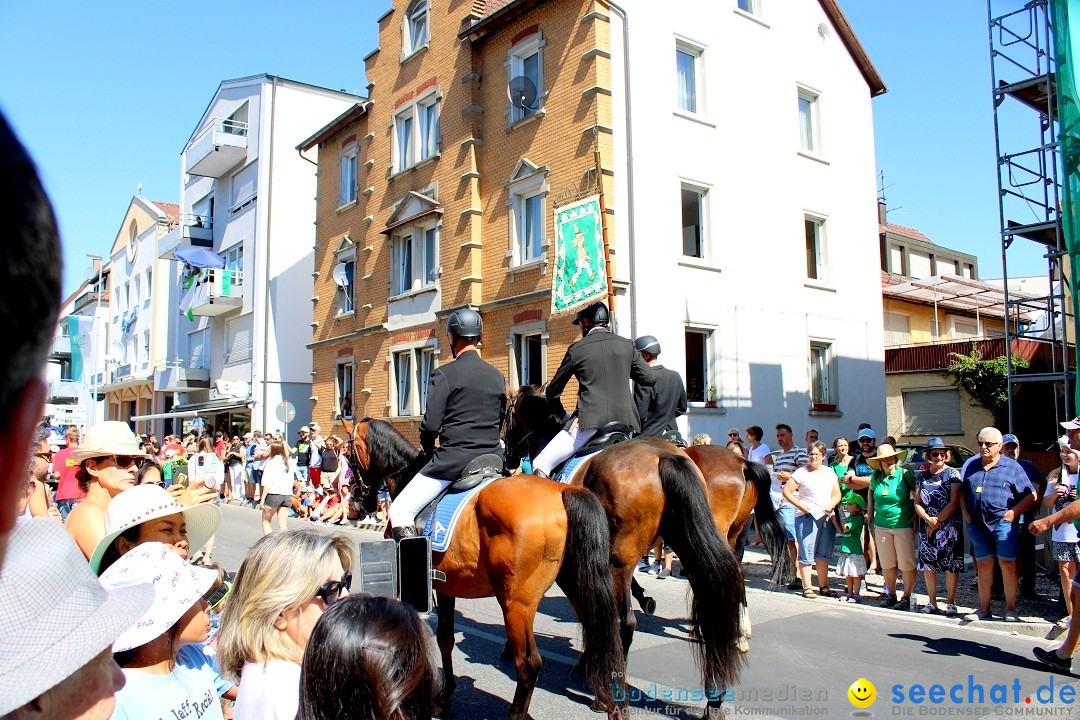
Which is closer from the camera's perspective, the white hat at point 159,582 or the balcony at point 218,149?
the white hat at point 159,582

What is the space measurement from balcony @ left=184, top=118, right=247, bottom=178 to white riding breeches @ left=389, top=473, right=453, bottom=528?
104ft

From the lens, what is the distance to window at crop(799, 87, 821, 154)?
22562 mm

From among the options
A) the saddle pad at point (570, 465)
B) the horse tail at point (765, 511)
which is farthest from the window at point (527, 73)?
the saddle pad at point (570, 465)

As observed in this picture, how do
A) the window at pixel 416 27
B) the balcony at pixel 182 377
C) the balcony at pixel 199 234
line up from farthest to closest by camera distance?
the balcony at pixel 199 234
the balcony at pixel 182 377
the window at pixel 416 27

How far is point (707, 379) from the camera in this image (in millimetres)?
19172

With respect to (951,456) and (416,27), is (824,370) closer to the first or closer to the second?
(951,456)

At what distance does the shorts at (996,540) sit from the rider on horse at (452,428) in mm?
5766

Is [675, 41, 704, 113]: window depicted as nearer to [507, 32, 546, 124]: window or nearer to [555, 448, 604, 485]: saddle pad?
[507, 32, 546, 124]: window

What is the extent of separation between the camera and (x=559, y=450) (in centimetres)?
727

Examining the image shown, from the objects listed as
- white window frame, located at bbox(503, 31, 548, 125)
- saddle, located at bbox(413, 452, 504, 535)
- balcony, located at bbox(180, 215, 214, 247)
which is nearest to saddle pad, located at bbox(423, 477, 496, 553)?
saddle, located at bbox(413, 452, 504, 535)

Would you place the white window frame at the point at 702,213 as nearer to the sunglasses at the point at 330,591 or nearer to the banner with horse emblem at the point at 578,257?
the banner with horse emblem at the point at 578,257

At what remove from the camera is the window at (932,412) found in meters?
28.2

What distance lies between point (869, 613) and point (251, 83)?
33.1 meters

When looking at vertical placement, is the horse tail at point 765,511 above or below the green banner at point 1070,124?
→ below
